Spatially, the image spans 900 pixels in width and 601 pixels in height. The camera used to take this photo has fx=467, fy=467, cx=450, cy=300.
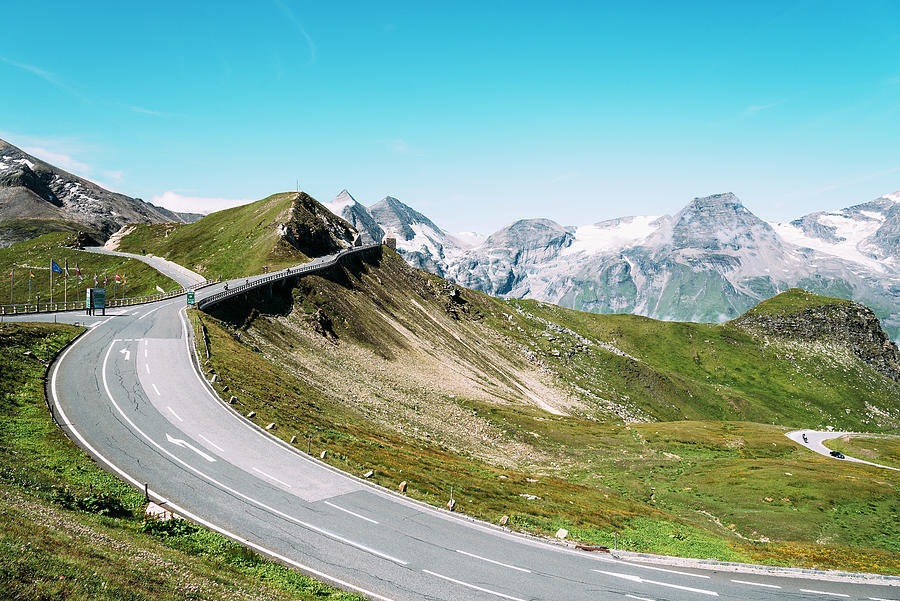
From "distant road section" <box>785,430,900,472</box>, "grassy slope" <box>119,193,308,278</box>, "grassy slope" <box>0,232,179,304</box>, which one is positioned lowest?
"distant road section" <box>785,430,900,472</box>

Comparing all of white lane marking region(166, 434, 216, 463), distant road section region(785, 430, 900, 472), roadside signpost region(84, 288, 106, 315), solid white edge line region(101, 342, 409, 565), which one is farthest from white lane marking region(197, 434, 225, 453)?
distant road section region(785, 430, 900, 472)

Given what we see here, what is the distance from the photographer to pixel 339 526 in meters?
26.2

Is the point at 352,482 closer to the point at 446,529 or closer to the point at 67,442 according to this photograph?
the point at 446,529

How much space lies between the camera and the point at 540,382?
153 metres

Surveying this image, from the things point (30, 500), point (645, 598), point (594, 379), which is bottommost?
point (594, 379)

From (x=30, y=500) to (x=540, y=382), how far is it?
472ft

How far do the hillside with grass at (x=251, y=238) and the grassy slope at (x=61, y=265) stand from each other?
12.4 meters

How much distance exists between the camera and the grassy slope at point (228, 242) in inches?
4648

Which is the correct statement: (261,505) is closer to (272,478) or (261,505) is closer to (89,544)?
(272,478)

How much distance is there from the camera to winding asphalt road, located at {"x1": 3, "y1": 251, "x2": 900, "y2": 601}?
2323cm

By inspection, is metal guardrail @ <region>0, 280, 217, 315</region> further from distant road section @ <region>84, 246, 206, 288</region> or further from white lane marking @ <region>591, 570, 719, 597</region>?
white lane marking @ <region>591, 570, 719, 597</region>

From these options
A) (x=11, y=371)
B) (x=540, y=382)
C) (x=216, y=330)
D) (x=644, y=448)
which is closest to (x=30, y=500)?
(x=11, y=371)

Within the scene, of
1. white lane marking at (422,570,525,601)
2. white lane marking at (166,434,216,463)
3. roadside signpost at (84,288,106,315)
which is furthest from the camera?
roadside signpost at (84,288,106,315)

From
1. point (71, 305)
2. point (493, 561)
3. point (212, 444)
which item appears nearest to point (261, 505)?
point (212, 444)
